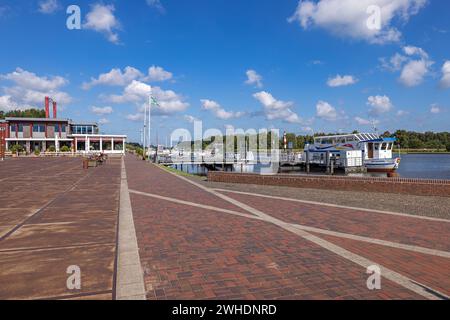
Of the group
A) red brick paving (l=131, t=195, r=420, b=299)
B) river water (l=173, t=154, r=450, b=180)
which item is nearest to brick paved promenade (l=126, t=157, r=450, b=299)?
red brick paving (l=131, t=195, r=420, b=299)

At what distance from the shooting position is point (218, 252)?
213 inches

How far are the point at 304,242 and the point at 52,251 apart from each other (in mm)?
4600

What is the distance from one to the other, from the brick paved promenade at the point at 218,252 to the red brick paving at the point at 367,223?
25 millimetres

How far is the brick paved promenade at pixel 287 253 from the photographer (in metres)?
4.03

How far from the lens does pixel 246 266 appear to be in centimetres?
478

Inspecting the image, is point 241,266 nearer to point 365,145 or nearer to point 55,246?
point 55,246

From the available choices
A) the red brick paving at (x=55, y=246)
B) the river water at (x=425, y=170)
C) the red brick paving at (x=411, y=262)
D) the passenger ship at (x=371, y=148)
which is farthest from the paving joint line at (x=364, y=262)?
the river water at (x=425, y=170)

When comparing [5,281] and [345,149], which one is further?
[345,149]

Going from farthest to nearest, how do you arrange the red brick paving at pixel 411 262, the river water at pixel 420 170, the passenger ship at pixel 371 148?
the river water at pixel 420 170 → the passenger ship at pixel 371 148 → the red brick paving at pixel 411 262

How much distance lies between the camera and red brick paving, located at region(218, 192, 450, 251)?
635 cm

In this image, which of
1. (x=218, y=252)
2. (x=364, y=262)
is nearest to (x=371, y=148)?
(x=364, y=262)

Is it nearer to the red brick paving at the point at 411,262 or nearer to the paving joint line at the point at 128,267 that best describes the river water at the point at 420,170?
the red brick paving at the point at 411,262

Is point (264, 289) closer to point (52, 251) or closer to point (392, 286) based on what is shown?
point (392, 286)
